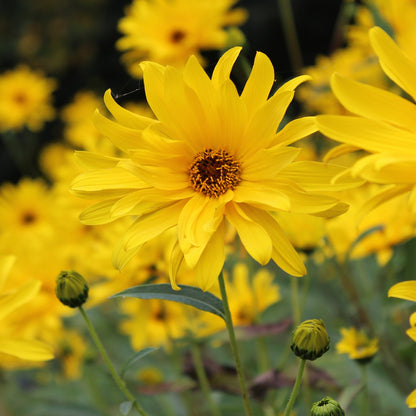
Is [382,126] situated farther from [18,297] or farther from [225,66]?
[18,297]

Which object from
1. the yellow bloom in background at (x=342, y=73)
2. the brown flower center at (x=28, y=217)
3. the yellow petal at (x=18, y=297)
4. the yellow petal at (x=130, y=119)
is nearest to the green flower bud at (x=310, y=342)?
the yellow petal at (x=130, y=119)

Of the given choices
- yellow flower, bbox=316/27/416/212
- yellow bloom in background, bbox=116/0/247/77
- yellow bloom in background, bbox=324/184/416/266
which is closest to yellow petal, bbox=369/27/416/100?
yellow flower, bbox=316/27/416/212

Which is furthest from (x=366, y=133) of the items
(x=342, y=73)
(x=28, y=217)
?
(x=28, y=217)

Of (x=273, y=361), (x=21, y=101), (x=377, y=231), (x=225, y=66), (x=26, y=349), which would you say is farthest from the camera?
(x=21, y=101)

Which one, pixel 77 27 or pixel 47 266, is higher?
pixel 77 27

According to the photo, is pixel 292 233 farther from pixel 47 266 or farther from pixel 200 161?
pixel 47 266

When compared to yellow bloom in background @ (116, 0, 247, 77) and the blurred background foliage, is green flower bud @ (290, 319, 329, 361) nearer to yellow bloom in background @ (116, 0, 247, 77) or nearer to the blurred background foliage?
the blurred background foliage

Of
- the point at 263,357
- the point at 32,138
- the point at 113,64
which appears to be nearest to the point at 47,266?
the point at 263,357

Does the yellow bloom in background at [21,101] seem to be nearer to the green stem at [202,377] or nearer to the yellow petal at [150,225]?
the green stem at [202,377]
